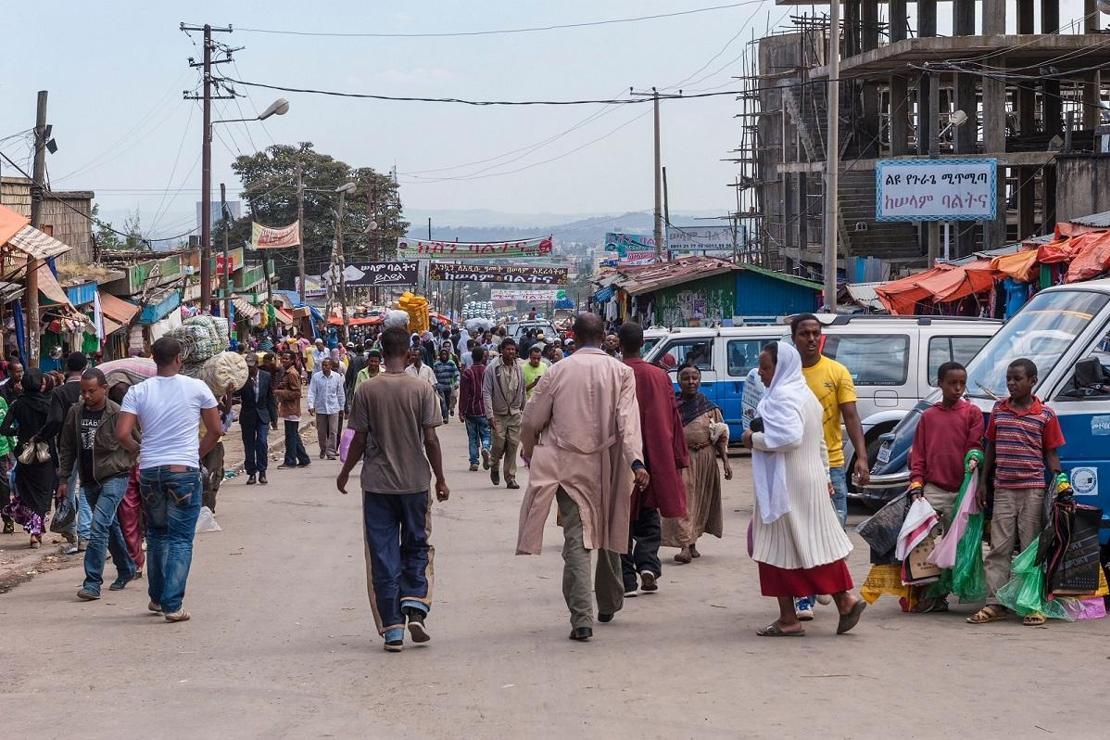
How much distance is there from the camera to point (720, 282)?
3350 cm

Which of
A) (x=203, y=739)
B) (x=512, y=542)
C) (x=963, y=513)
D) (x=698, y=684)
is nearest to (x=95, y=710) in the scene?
(x=203, y=739)

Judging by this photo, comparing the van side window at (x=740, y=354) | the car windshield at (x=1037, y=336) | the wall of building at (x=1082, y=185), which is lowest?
the van side window at (x=740, y=354)

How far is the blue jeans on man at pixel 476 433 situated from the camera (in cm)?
1890

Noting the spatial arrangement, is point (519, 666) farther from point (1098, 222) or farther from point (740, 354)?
point (1098, 222)

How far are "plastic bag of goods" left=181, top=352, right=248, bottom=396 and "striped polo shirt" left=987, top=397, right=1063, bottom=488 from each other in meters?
7.56

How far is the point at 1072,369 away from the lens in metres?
8.83

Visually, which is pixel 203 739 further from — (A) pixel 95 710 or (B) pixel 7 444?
(B) pixel 7 444

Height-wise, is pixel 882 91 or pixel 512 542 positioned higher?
pixel 882 91

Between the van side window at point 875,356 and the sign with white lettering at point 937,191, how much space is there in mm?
15309

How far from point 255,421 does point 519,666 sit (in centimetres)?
1155

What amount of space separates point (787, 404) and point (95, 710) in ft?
12.8

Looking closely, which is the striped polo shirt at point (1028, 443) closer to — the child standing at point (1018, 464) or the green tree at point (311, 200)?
the child standing at point (1018, 464)

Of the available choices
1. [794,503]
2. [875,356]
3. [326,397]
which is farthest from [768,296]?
[794,503]

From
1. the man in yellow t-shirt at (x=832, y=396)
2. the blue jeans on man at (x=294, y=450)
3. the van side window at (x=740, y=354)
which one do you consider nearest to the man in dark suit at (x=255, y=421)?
the blue jeans on man at (x=294, y=450)
